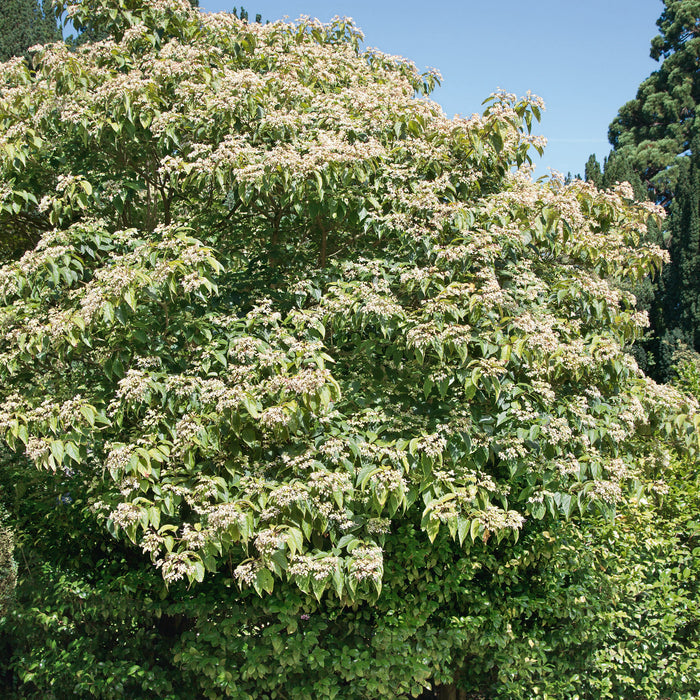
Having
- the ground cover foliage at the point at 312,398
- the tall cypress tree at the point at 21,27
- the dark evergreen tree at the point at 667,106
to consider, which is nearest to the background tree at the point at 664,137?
the dark evergreen tree at the point at 667,106

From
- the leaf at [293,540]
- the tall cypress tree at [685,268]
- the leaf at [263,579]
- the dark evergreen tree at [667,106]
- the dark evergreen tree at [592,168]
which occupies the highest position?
the dark evergreen tree at [667,106]

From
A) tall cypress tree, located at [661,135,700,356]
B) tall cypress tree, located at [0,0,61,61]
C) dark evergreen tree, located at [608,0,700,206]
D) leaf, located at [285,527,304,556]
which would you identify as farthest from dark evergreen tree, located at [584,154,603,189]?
leaf, located at [285,527,304,556]

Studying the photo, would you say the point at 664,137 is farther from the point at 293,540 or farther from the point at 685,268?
the point at 293,540

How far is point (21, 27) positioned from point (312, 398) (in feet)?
65.9

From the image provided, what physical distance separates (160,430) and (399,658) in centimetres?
226

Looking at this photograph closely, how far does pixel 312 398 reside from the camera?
3.52 m

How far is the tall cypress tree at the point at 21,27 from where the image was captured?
728 inches

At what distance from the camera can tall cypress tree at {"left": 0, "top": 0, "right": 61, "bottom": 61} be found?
18484 millimetres

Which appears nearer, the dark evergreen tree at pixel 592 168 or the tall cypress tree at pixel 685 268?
the tall cypress tree at pixel 685 268

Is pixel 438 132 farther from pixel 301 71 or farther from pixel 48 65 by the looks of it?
pixel 48 65

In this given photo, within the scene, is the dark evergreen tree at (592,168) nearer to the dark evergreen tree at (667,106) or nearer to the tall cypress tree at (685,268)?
the tall cypress tree at (685,268)

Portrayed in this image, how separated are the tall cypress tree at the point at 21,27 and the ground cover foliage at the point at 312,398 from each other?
48.8 feet

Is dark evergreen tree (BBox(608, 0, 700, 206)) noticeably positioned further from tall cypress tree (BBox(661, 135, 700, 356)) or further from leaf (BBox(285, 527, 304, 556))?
leaf (BBox(285, 527, 304, 556))

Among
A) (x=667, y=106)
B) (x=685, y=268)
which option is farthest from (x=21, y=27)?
(x=667, y=106)
